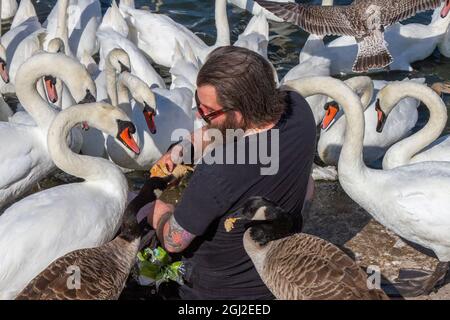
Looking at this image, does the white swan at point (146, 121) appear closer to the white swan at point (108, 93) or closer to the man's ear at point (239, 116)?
the white swan at point (108, 93)

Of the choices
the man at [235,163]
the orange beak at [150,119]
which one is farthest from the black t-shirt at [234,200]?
the orange beak at [150,119]

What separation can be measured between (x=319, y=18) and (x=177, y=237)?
17.7 ft

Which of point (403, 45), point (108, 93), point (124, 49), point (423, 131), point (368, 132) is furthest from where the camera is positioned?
point (403, 45)

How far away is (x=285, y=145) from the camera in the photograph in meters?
4.92

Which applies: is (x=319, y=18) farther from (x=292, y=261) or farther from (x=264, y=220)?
(x=264, y=220)

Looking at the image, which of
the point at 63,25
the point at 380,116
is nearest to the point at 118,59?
the point at 63,25

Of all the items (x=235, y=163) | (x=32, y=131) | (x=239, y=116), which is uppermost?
(x=239, y=116)

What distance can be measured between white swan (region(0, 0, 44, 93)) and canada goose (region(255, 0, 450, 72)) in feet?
8.65

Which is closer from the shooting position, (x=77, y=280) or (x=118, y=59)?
(x=77, y=280)

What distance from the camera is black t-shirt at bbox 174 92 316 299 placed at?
15.5 ft

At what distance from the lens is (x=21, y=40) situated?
10.5 metres

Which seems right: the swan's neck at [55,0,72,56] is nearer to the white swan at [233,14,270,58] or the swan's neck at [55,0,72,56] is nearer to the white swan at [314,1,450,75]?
the white swan at [233,14,270,58]

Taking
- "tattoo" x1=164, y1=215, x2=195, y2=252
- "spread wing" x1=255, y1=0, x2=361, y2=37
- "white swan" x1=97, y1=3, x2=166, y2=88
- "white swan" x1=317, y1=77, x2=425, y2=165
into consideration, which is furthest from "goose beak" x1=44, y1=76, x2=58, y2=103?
"tattoo" x1=164, y1=215, x2=195, y2=252
